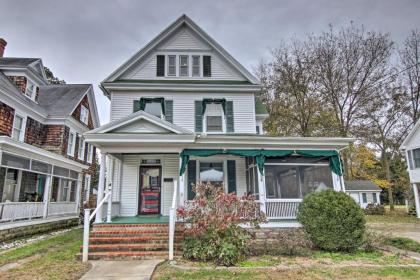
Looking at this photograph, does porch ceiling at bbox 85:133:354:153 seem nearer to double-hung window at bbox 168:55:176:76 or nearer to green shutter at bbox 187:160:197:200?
green shutter at bbox 187:160:197:200

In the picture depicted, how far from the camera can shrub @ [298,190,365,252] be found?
7.74 m

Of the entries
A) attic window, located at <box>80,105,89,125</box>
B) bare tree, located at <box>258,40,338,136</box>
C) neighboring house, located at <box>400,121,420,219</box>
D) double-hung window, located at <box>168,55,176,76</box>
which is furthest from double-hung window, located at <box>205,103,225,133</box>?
neighboring house, located at <box>400,121,420,219</box>

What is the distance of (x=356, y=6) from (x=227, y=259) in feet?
56.3

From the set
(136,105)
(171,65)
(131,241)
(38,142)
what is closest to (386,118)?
(171,65)

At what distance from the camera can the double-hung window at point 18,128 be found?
1367cm

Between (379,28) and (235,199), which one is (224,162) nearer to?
(235,199)

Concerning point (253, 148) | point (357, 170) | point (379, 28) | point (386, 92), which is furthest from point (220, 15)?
point (357, 170)

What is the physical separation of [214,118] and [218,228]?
6397 mm

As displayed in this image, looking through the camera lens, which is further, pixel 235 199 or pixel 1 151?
pixel 1 151

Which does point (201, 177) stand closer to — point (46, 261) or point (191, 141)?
point (191, 141)

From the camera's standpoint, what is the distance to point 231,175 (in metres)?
11.2

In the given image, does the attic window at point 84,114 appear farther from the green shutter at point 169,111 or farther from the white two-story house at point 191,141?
the green shutter at point 169,111

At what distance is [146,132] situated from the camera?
31.0 feet

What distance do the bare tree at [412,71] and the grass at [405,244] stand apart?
1970 cm
